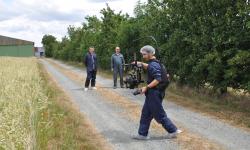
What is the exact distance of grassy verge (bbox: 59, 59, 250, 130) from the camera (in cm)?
1287

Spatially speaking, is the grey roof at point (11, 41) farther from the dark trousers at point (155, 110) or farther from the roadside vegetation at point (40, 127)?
the dark trousers at point (155, 110)

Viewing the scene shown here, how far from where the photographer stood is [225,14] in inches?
631

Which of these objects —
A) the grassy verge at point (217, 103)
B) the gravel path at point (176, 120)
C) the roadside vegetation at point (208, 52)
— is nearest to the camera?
the gravel path at point (176, 120)

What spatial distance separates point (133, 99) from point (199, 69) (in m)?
2.46

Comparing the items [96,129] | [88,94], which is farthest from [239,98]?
[96,129]

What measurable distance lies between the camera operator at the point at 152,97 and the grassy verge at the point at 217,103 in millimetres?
2324

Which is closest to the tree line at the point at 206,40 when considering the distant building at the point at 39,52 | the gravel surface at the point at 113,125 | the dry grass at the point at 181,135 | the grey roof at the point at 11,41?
the dry grass at the point at 181,135

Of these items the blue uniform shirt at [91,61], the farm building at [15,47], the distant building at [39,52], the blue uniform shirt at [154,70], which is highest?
the blue uniform shirt at [154,70]

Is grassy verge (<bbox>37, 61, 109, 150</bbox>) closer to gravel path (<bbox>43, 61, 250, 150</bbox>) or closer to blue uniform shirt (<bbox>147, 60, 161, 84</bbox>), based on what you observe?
gravel path (<bbox>43, 61, 250, 150</bbox>)

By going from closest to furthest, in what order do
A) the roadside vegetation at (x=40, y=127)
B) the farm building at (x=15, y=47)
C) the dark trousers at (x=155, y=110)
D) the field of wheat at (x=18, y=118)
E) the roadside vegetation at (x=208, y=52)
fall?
the field of wheat at (x=18, y=118) → the roadside vegetation at (x=40, y=127) → the dark trousers at (x=155, y=110) → the roadside vegetation at (x=208, y=52) → the farm building at (x=15, y=47)

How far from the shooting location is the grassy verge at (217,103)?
12867mm

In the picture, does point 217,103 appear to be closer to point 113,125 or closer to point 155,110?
point 113,125

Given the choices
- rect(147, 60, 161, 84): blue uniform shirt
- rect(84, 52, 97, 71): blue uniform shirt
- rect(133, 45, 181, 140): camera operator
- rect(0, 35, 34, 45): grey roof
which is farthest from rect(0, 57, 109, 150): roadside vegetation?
rect(0, 35, 34, 45): grey roof

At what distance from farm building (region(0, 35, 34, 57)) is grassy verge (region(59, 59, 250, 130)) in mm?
118284
